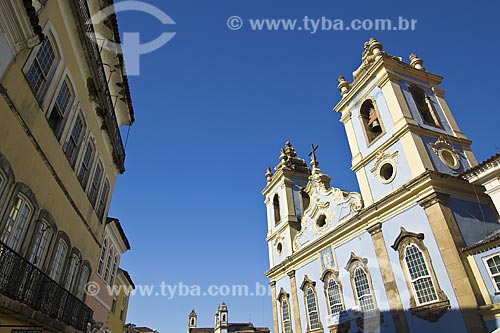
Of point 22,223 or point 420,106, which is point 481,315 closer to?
point 420,106

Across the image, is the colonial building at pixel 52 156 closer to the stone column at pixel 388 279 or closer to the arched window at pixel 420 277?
the stone column at pixel 388 279

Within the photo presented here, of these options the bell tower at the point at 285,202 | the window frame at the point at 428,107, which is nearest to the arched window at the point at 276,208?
the bell tower at the point at 285,202

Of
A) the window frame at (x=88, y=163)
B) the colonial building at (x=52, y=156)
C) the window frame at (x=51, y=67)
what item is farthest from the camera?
the window frame at (x=88, y=163)

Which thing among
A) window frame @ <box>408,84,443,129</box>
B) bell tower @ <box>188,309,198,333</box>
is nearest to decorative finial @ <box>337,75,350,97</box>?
window frame @ <box>408,84,443,129</box>

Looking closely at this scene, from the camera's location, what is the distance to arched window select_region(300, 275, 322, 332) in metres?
18.5

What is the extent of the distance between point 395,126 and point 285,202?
1015cm

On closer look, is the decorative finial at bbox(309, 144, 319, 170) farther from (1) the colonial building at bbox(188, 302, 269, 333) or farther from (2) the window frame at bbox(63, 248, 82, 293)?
(1) the colonial building at bbox(188, 302, 269, 333)

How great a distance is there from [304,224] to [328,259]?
3.66 metres

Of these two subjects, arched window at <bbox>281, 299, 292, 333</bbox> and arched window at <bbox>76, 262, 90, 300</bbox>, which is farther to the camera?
arched window at <bbox>281, 299, 292, 333</bbox>

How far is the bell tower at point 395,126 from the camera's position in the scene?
1516 centimetres

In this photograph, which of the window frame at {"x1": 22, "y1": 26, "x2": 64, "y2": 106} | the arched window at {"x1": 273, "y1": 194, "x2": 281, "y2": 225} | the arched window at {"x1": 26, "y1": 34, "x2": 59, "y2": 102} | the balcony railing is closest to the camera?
the balcony railing

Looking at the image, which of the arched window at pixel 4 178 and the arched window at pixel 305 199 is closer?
the arched window at pixel 4 178

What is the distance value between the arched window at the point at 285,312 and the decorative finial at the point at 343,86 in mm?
13093

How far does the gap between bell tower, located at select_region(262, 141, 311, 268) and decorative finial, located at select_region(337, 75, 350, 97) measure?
7064mm
